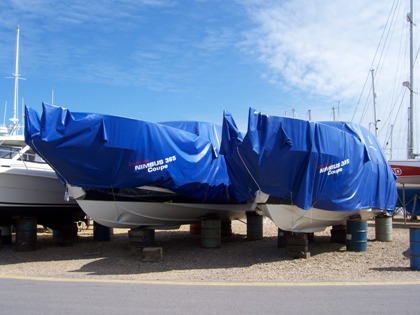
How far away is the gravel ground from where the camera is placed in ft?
28.9

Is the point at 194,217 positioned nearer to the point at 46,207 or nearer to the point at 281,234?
the point at 281,234

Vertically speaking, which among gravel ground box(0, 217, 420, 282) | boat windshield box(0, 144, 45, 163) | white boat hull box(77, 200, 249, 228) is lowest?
gravel ground box(0, 217, 420, 282)

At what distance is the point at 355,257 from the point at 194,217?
469cm

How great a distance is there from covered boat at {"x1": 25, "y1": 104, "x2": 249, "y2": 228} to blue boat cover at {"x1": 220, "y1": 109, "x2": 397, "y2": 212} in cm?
119

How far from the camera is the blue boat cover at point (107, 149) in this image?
33.6 feet

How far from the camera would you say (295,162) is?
391 inches

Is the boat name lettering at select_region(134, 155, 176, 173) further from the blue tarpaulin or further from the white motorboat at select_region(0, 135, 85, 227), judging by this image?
the white motorboat at select_region(0, 135, 85, 227)

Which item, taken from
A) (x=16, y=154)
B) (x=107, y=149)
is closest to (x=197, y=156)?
(x=107, y=149)

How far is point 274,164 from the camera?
9.87 m

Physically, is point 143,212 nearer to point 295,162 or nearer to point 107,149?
point 107,149

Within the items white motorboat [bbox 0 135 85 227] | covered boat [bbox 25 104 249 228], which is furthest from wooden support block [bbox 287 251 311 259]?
white motorboat [bbox 0 135 85 227]

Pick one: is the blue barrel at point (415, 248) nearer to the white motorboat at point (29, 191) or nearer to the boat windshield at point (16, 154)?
the white motorboat at point (29, 191)

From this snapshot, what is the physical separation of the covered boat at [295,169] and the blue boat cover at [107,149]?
138cm

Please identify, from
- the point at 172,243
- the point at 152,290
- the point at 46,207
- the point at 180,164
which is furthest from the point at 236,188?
the point at 46,207
